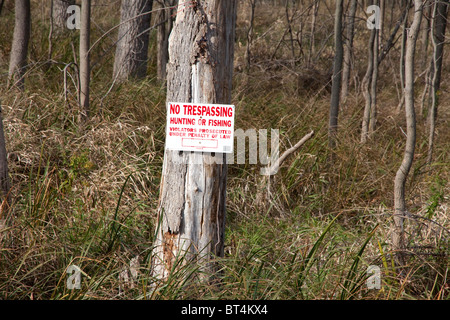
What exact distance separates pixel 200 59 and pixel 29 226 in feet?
4.80

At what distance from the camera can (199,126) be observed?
2.52 m

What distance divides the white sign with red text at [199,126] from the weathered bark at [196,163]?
4 cm

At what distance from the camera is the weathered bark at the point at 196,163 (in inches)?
97.6

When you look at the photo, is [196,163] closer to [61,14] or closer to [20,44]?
[20,44]

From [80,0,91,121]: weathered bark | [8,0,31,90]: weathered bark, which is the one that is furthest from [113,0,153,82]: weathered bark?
[80,0,91,121]: weathered bark

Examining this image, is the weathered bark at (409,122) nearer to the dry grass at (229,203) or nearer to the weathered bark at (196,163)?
the dry grass at (229,203)

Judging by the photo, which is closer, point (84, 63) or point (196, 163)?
point (196, 163)

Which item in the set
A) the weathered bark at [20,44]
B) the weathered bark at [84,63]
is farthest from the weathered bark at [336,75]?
the weathered bark at [20,44]

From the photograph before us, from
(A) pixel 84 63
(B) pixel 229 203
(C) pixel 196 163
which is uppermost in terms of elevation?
(A) pixel 84 63

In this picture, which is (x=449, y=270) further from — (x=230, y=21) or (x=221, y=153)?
(x=230, y=21)

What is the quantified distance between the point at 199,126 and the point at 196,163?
0.68ft

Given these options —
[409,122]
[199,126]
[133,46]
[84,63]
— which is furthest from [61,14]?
[409,122]

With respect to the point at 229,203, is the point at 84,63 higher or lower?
higher

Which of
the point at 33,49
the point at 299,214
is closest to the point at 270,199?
the point at 299,214
